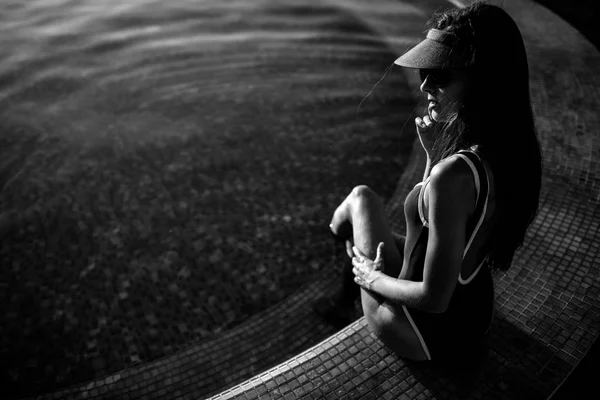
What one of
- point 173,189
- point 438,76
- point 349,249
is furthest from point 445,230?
point 173,189

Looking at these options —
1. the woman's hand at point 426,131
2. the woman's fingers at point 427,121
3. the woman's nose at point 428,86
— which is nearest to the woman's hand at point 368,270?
the woman's hand at point 426,131

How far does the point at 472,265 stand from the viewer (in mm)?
2256

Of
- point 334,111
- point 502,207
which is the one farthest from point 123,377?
point 334,111

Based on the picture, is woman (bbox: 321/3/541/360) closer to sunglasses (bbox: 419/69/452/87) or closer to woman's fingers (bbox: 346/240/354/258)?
sunglasses (bbox: 419/69/452/87)

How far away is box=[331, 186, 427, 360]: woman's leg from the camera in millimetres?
2498

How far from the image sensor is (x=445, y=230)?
193cm

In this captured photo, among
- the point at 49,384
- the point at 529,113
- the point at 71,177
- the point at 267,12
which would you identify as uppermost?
the point at 529,113

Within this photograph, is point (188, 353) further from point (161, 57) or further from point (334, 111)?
point (161, 57)

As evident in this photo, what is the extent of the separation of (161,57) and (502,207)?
6.87 metres

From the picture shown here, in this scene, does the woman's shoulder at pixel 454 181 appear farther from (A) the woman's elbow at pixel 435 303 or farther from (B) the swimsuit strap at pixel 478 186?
(A) the woman's elbow at pixel 435 303

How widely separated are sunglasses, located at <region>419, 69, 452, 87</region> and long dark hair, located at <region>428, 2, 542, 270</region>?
0.32 feet

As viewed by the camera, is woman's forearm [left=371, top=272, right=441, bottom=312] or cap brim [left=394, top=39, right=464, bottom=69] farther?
woman's forearm [left=371, top=272, right=441, bottom=312]

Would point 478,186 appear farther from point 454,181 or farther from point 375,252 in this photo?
point 375,252

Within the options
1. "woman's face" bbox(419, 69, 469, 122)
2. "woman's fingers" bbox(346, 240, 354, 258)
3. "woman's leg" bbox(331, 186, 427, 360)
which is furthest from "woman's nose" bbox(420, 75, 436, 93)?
"woman's fingers" bbox(346, 240, 354, 258)
